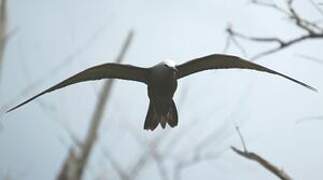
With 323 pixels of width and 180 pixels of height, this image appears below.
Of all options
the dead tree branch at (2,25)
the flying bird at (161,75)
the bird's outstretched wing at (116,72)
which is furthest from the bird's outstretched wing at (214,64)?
the dead tree branch at (2,25)

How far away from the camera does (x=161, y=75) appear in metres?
2.24

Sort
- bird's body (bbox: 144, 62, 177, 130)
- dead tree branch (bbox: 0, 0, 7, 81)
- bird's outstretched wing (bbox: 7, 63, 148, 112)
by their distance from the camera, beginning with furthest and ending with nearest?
1. dead tree branch (bbox: 0, 0, 7, 81)
2. bird's outstretched wing (bbox: 7, 63, 148, 112)
3. bird's body (bbox: 144, 62, 177, 130)

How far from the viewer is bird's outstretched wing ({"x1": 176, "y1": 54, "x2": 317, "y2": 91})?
231cm

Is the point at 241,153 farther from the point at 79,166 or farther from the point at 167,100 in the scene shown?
the point at 79,166

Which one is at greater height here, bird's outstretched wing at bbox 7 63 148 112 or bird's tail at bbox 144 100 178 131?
bird's outstretched wing at bbox 7 63 148 112

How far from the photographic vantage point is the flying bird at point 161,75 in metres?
2.25

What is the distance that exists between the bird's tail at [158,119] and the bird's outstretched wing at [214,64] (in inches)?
8.1

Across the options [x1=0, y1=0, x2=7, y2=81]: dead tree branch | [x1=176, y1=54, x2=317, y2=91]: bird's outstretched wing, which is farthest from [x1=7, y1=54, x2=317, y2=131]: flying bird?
[x1=0, y1=0, x2=7, y2=81]: dead tree branch

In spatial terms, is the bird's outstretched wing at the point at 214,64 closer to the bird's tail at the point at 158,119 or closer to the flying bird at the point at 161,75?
the flying bird at the point at 161,75

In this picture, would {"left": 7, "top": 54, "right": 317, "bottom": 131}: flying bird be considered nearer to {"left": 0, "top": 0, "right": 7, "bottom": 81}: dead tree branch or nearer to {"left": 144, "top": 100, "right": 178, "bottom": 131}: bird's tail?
Result: {"left": 144, "top": 100, "right": 178, "bottom": 131}: bird's tail

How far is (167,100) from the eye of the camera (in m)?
2.34

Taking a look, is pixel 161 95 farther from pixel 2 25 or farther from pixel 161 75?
pixel 2 25

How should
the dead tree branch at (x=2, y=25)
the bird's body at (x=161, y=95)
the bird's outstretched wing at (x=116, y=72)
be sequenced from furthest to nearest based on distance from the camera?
the dead tree branch at (x=2, y=25) < the bird's outstretched wing at (x=116, y=72) < the bird's body at (x=161, y=95)

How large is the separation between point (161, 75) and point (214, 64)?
30cm
